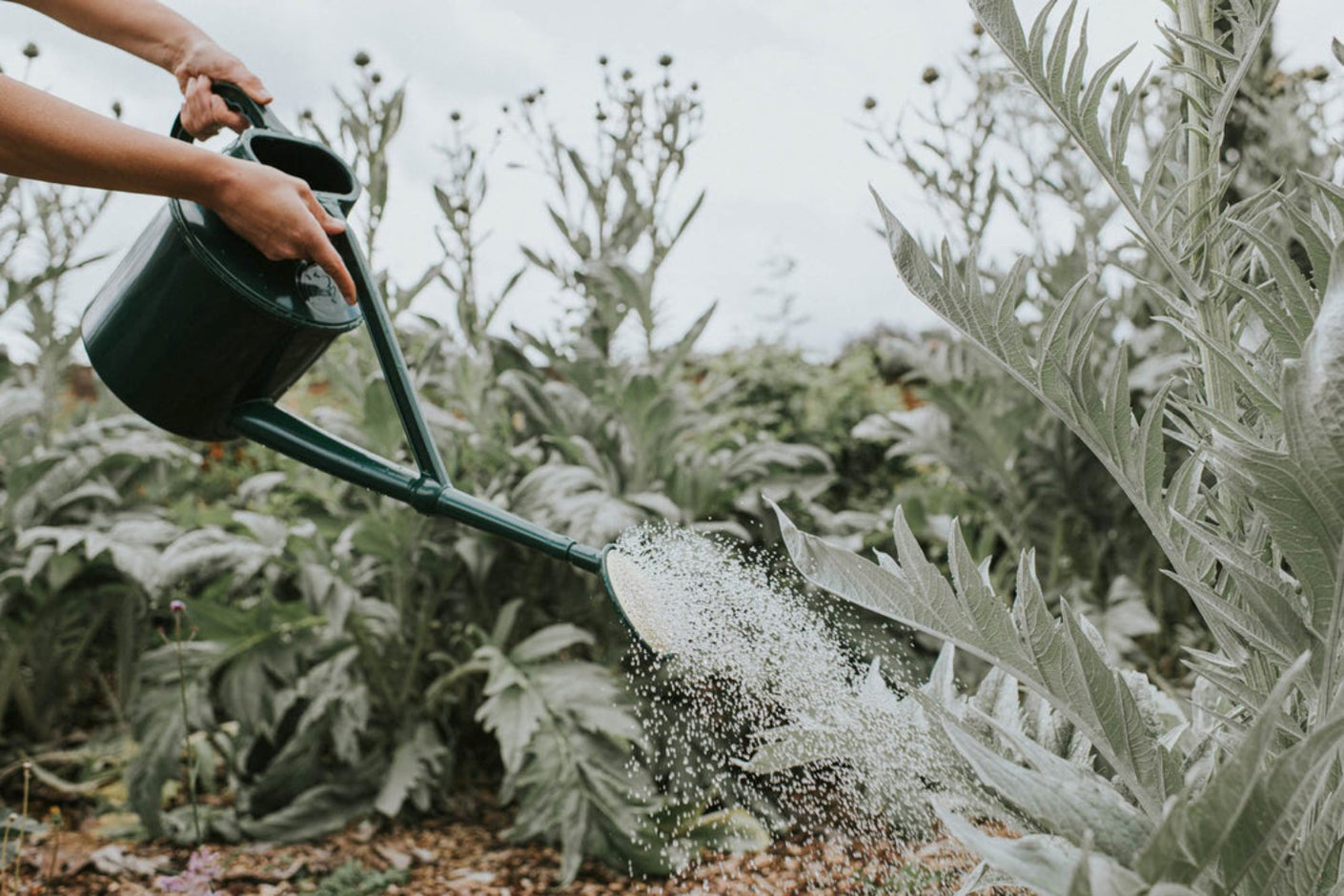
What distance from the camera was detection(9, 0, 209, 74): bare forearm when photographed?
171 centimetres

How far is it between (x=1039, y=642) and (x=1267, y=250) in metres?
0.41

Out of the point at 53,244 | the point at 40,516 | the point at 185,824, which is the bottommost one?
the point at 185,824

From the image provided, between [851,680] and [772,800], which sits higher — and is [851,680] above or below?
above

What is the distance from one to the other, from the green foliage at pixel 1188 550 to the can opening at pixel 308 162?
0.90 meters

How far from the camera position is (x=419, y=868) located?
2461 millimetres

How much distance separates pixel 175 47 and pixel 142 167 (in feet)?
2.07

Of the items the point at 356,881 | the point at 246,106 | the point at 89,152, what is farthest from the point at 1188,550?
the point at 356,881

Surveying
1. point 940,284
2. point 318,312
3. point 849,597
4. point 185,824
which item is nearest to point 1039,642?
point 849,597

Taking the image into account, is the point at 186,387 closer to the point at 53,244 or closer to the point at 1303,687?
the point at 1303,687

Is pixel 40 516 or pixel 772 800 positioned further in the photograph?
pixel 40 516

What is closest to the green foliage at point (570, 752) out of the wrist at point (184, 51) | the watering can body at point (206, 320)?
the watering can body at point (206, 320)

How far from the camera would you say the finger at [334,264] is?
4.24ft

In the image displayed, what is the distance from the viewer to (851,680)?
1558 mm

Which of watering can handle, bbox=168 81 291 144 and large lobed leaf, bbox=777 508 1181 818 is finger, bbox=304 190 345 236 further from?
large lobed leaf, bbox=777 508 1181 818
